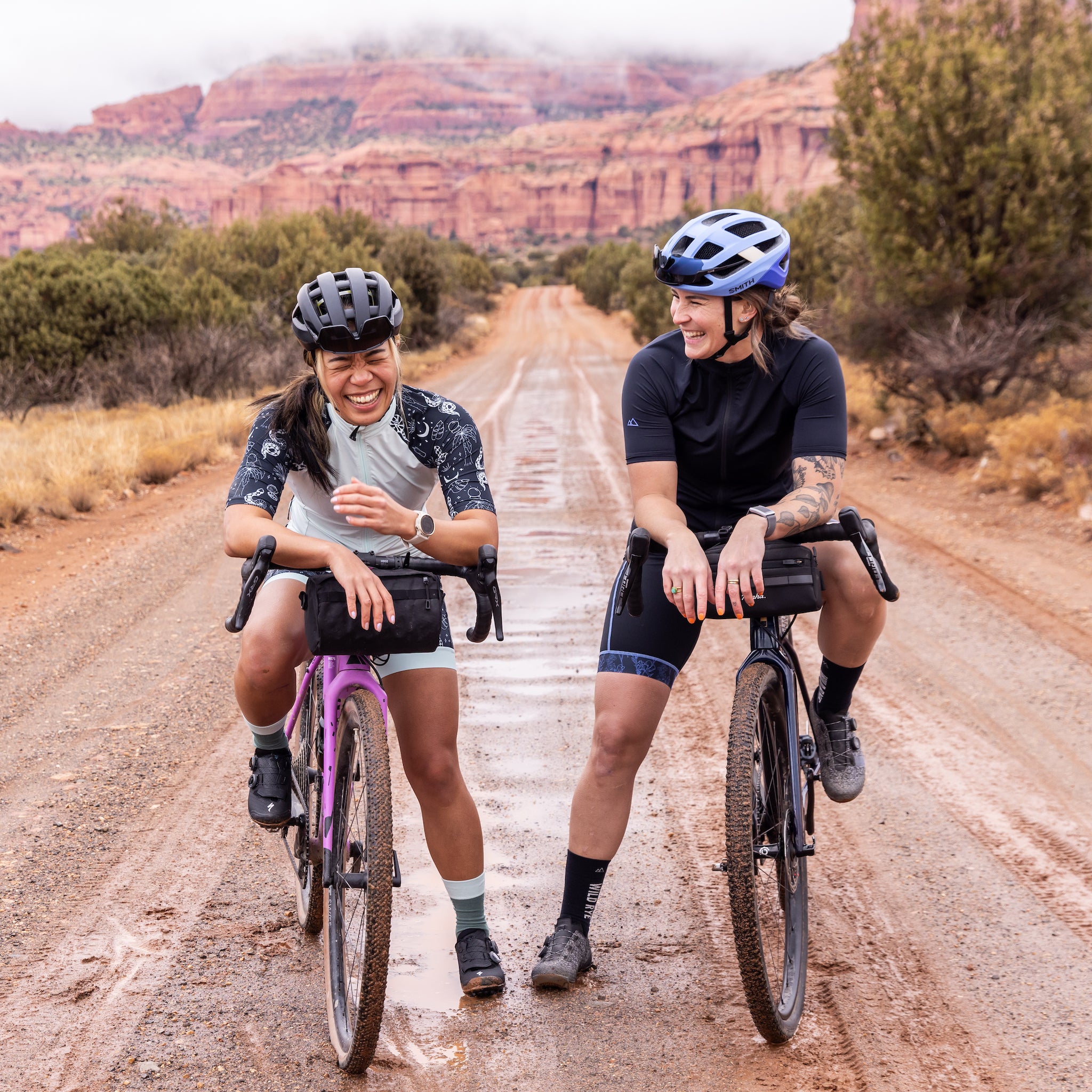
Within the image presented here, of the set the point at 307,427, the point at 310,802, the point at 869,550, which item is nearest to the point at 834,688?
the point at 869,550

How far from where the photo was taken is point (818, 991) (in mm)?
3123

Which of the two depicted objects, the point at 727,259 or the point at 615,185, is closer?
the point at 727,259

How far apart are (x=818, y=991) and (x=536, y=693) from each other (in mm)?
2808

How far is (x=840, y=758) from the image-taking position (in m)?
3.43

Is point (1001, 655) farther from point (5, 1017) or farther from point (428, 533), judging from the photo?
point (5, 1017)

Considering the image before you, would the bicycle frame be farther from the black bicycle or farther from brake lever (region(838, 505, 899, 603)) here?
brake lever (region(838, 505, 899, 603))

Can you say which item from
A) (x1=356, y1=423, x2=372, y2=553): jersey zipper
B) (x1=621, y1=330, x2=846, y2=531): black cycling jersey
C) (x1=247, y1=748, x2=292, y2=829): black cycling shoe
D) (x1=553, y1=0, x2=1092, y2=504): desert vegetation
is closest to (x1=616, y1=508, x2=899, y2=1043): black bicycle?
(x1=621, y1=330, x2=846, y2=531): black cycling jersey

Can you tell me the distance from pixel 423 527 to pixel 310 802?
107 centimetres

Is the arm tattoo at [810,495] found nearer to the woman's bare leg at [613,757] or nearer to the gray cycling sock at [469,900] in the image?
the woman's bare leg at [613,757]

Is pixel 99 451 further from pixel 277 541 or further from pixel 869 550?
pixel 869 550

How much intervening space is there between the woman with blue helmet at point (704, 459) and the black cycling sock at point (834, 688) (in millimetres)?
93

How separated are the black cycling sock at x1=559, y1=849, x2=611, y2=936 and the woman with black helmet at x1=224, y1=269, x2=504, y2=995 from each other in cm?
27

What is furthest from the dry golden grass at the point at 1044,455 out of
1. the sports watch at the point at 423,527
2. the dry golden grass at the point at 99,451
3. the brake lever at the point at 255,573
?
the dry golden grass at the point at 99,451

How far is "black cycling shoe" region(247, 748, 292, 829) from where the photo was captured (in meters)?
3.16
